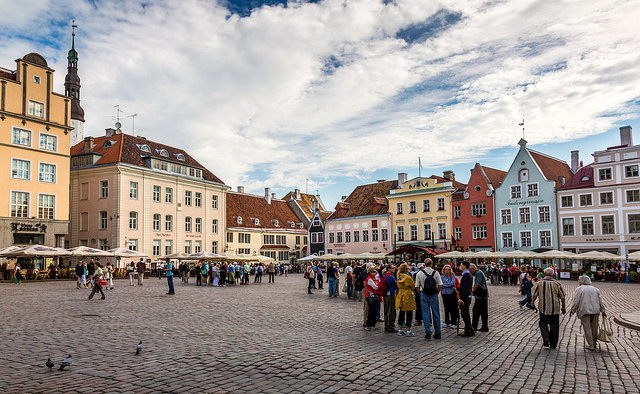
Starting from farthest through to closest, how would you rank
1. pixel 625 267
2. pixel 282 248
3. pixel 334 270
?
pixel 282 248 < pixel 625 267 < pixel 334 270

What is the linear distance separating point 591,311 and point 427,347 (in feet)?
10.5

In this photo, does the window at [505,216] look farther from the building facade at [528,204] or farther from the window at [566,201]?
the window at [566,201]

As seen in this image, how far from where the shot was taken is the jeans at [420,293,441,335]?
37.5 feet

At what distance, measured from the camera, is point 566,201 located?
4706 cm

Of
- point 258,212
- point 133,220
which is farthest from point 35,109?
point 258,212

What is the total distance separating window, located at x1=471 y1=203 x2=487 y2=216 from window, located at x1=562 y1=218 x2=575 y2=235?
7899mm

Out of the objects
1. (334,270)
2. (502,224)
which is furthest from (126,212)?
(502,224)

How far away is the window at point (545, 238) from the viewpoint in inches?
1879

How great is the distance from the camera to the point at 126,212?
4969cm

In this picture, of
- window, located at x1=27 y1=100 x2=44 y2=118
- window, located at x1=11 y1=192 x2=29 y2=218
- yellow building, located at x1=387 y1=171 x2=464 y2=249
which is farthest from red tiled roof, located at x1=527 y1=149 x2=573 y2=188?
window, located at x1=11 y1=192 x2=29 y2=218

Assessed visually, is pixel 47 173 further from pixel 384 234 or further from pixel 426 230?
pixel 426 230

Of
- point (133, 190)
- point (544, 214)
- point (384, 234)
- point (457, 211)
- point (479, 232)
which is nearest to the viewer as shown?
point (544, 214)

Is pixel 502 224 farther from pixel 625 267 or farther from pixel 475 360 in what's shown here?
pixel 475 360

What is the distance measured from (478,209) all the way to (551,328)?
147 ft
